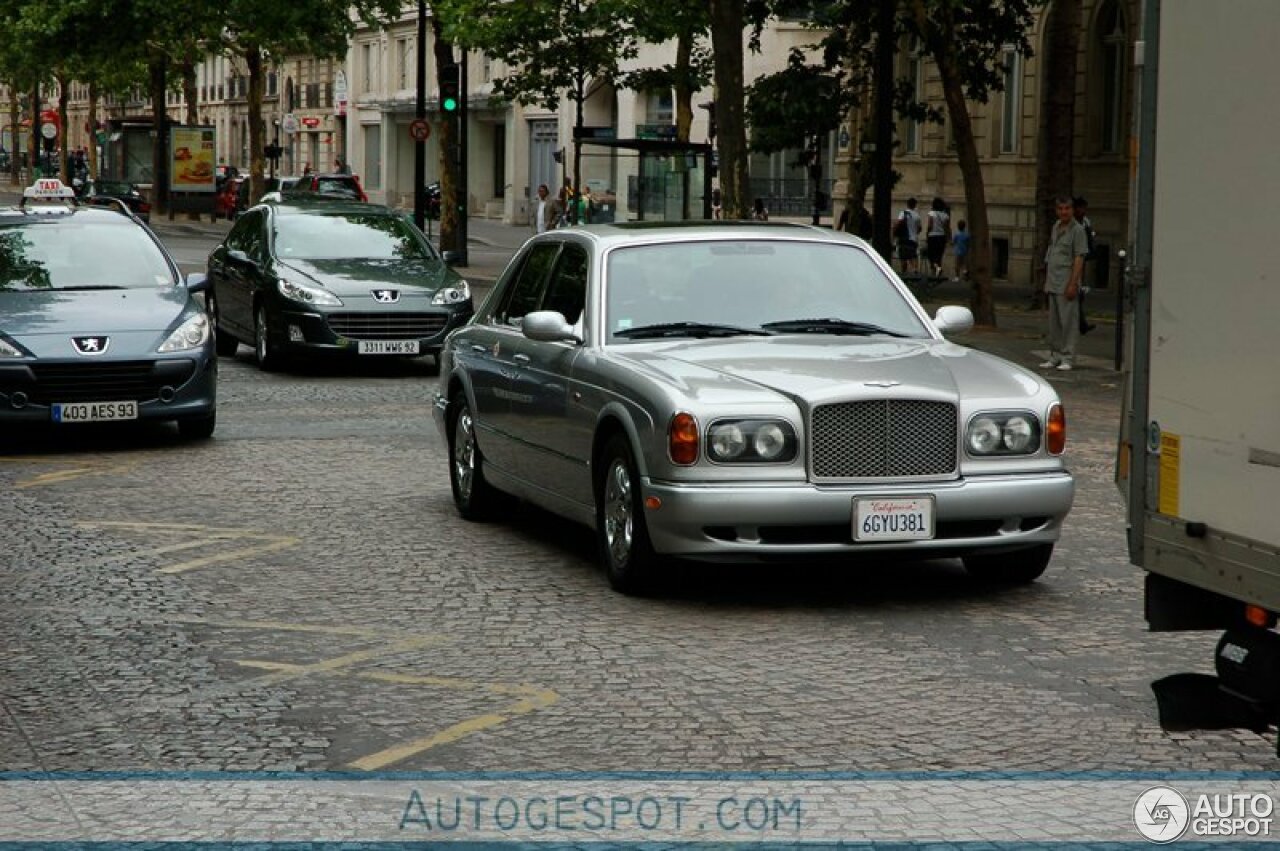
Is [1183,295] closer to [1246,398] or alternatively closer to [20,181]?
[1246,398]

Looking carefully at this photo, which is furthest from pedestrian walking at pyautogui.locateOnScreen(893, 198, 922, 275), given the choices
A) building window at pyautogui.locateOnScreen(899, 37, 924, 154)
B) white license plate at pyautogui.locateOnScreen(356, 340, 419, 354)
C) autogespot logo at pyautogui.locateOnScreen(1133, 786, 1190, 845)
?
autogespot logo at pyautogui.locateOnScreen(1133, 786, 1190, 845)

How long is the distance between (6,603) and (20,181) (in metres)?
115

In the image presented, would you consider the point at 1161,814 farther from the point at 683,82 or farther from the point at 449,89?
the point at 683,82

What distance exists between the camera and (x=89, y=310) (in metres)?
15.3

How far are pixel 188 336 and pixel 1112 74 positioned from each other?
1137 inches

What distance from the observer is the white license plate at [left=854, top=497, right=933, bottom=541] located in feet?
29.5

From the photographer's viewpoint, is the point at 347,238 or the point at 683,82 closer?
the point at 347,238

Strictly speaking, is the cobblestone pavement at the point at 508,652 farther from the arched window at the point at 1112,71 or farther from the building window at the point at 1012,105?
the building window at the point at 1012,105

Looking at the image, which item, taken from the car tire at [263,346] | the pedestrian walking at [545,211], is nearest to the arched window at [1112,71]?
the pedestrian walking at [545,211]

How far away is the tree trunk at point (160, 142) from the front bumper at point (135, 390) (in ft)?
187

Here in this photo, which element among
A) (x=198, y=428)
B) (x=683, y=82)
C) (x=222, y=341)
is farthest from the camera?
(x=683, y=82)

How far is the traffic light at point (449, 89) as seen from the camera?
38.4 meters

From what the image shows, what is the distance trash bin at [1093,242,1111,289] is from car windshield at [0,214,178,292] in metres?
25.9

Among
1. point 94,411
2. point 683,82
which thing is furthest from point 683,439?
point 683,82
